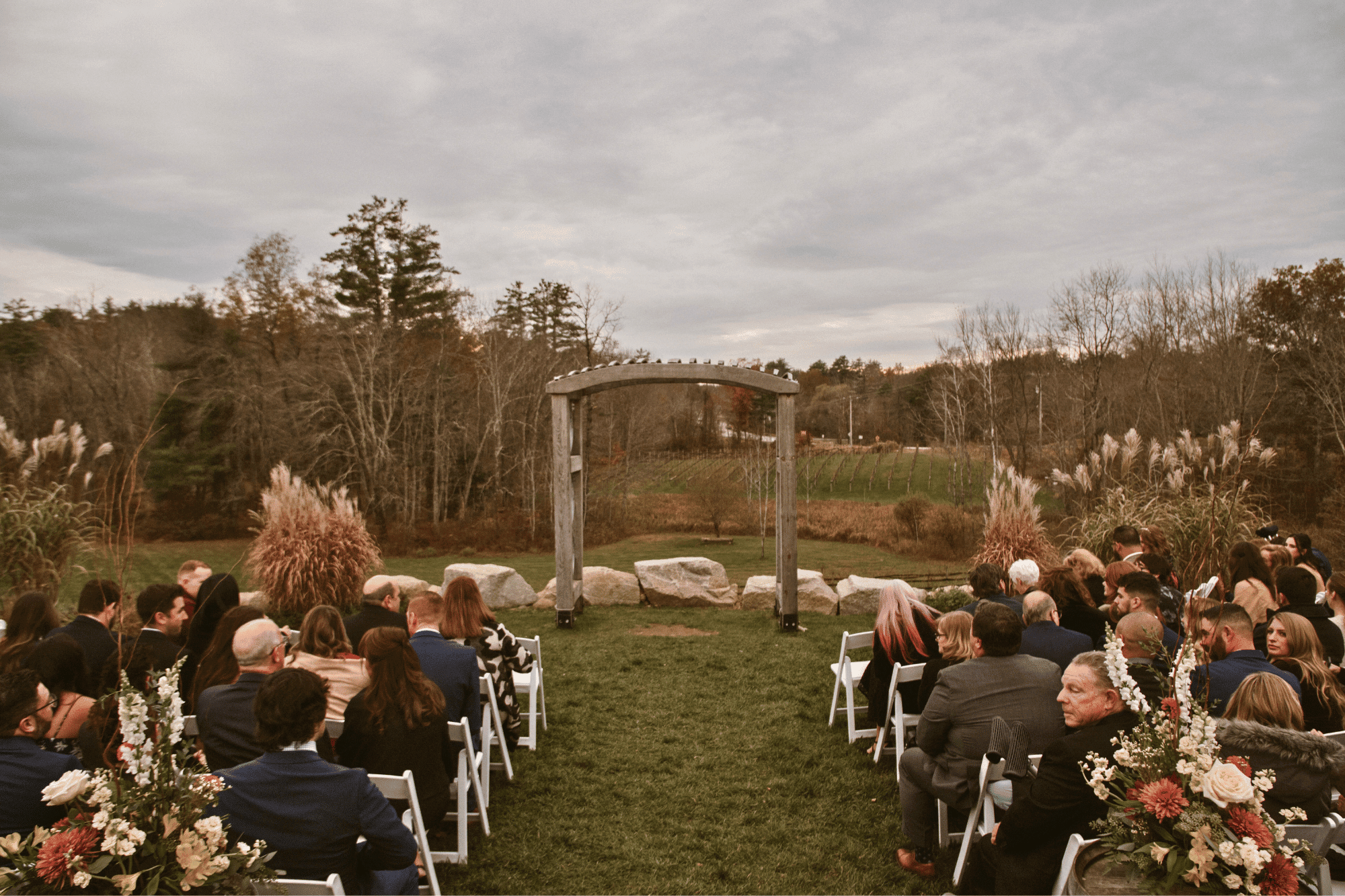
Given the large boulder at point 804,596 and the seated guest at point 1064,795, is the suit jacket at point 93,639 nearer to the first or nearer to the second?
the seated guest at point 1064,795

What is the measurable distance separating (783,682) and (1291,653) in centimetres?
400

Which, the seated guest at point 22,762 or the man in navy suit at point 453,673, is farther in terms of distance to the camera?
the man in navy suit at point 453,673

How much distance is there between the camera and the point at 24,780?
2346mm

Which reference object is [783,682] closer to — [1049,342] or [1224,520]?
[1224,520]

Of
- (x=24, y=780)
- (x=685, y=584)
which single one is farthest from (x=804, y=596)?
(x=24, y=780)

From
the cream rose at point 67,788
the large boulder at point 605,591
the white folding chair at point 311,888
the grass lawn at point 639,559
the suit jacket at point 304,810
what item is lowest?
the grass lawn at point 639,559

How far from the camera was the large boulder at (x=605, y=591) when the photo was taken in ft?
34.0

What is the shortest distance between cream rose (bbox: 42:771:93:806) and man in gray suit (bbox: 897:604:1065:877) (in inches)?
125

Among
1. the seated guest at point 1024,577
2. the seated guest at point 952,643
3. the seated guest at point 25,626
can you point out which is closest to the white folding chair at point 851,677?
the seated guest at point 952,643

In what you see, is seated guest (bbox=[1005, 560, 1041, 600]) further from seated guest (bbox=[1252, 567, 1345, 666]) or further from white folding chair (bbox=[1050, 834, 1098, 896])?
white folding chair (bbox=[1050, 834, 1098, 896])

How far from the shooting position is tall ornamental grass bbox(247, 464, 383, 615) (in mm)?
8469

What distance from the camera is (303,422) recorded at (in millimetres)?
21969

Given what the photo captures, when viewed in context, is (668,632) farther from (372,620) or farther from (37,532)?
(37,532)

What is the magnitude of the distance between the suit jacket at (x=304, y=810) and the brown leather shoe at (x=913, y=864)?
98.9 inches
